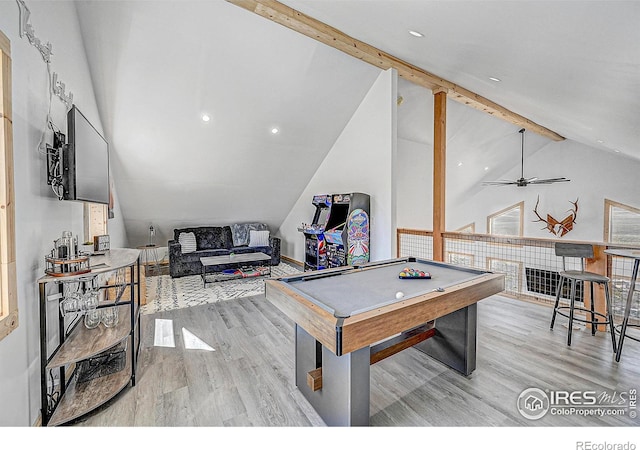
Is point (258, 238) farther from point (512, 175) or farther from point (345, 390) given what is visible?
point (512, 175)

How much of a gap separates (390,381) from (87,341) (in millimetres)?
2344

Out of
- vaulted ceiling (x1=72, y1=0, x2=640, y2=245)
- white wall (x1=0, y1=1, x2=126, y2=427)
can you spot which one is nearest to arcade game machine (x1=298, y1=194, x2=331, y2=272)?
vaulted ceiling (x1=72, y1=0, x2=640, y2=245)

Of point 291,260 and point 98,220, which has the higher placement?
point 98,220

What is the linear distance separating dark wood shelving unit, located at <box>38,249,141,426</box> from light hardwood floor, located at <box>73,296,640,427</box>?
0.34ft

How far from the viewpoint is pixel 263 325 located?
11.0ft

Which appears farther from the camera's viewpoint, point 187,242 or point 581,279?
point 187,242

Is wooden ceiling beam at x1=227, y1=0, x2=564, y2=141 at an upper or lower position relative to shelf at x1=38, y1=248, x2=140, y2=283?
upper

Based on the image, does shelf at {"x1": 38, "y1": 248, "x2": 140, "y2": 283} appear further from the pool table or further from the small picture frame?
the pool table

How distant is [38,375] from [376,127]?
15.4 ft

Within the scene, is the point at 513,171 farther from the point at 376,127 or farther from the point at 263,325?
the point at 263,325

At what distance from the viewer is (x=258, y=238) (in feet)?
22.0

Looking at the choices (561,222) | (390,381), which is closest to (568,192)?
(561,222)

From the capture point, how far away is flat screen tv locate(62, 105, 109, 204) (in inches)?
77.9
